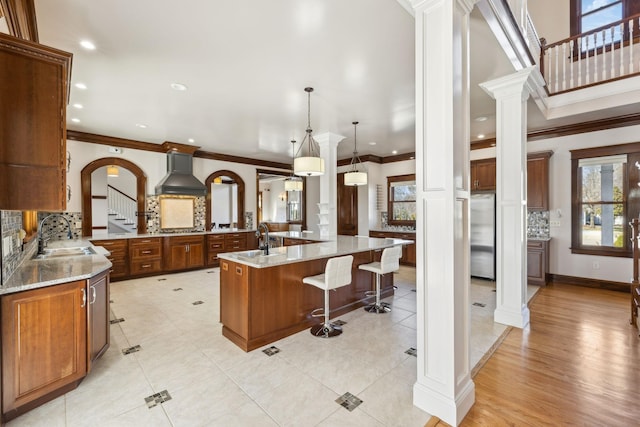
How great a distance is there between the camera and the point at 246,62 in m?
2.95

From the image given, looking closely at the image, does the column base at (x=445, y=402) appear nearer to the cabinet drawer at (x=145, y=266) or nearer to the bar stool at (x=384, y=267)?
the bar stool at (x=384, y=267)

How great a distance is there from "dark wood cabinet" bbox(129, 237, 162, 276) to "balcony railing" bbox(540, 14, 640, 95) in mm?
7447

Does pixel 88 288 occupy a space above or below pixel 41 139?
below

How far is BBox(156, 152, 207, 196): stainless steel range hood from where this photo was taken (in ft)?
19.9

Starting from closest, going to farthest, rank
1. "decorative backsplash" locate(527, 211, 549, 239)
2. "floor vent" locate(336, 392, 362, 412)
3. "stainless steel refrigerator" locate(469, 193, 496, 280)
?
"floor vent" locate(336, 392, 362, 412) < "stainless steel refrigerator" locate(469, 193, 496, 280) < "decorative backsplash" locate(527, 211, 549, 239)

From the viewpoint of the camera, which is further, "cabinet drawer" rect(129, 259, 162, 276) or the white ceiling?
"cabinet drawer" rect(129, 259, 162, 276)

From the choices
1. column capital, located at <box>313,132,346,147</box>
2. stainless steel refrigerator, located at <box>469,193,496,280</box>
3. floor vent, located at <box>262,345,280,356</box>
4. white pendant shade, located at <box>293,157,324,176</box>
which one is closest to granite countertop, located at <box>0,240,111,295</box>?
floor vent, located at <box>262,345,280,356</box>

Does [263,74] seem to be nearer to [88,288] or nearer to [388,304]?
[88,288]

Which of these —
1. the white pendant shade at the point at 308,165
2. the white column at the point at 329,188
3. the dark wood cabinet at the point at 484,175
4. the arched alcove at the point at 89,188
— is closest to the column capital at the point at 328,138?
the white column at the point at 329,188

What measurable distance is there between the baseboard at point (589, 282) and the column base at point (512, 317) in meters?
2.57

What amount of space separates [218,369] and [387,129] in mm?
4574

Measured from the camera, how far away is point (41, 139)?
1.92m

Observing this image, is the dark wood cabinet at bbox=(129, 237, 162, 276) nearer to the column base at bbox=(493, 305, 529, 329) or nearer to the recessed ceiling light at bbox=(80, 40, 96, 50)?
the recessed ceiling light at bbox=(80, 40, 96, 50)

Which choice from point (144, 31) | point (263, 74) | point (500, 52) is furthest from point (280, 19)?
point (500, 52)
